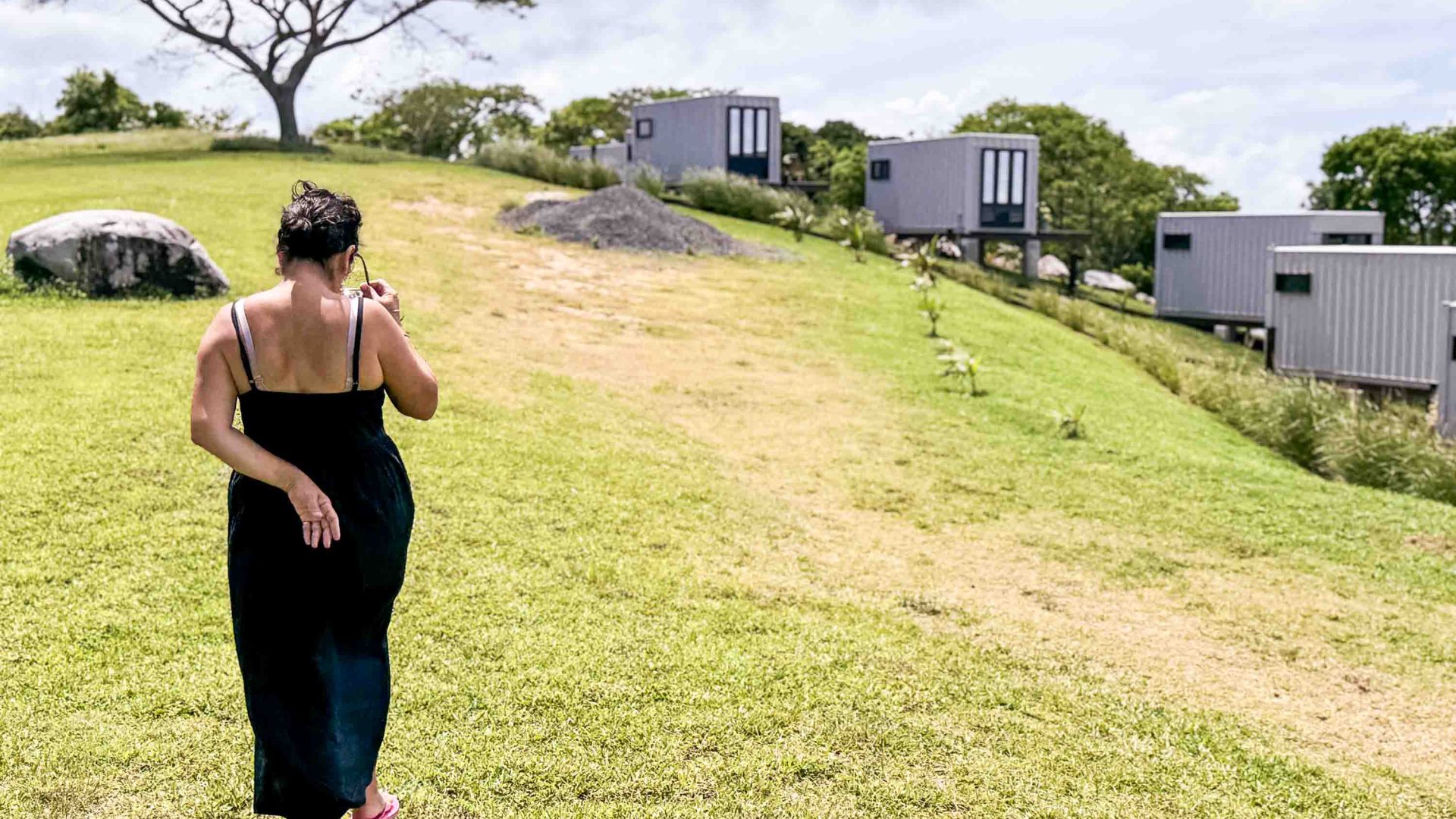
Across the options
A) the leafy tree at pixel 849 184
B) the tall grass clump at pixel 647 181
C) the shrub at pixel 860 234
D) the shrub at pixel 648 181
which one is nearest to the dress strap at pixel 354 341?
the shrub at pixel 860 234

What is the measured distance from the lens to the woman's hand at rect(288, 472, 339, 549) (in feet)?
11.0

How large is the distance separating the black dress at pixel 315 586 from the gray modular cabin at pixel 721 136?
96.6 feet

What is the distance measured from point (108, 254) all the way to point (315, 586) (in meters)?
10.6

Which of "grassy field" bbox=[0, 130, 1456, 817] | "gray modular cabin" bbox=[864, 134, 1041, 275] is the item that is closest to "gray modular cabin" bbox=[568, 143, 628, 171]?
"gray modular cabin" bbox=[864, 134, 1041, 275]

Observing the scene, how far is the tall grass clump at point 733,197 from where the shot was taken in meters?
28.8

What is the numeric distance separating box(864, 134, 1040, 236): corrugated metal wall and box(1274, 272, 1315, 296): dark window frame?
33.4ft

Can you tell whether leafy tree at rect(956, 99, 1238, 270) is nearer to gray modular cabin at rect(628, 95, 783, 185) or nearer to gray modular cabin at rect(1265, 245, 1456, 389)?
gray modular cabin at rect(628, 95, 783, 185)

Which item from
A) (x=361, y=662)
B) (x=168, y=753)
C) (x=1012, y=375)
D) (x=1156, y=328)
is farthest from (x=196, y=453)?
(x=1156, y=328)

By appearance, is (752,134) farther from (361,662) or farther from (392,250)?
(361,662)

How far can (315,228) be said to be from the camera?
3396mm

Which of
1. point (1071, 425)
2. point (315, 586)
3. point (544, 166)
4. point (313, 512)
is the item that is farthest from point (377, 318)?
point (544, 166)

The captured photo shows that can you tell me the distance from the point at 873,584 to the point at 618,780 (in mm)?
3056

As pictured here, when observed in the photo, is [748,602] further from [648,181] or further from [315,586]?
[648,181]

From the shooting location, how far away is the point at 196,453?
800 cm
